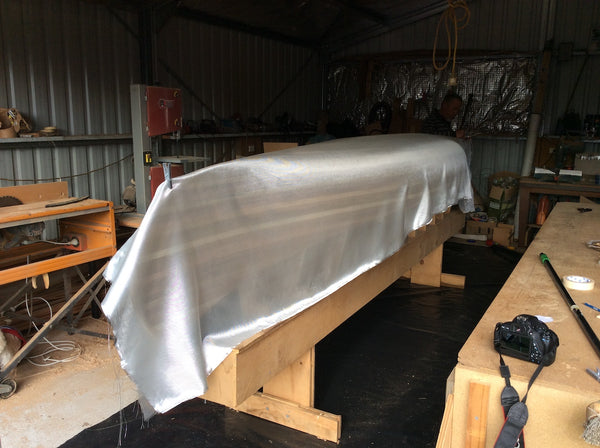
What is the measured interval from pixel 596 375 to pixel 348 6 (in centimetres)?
676

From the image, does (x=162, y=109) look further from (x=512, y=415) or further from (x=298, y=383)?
(x=512, y=415)

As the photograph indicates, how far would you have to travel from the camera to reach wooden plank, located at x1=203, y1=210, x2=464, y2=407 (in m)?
1.63

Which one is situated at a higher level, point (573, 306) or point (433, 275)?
point (573, 306)

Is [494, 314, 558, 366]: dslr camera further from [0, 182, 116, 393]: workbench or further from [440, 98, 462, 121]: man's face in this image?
[440, 98, 462, 121]: man's face

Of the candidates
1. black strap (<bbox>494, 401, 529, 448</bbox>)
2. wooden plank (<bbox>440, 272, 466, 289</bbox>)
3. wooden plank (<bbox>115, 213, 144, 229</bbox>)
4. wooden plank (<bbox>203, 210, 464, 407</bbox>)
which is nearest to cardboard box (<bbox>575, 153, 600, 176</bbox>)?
wooden plank (<bbox>440, 272, 466, 289</bbox>)

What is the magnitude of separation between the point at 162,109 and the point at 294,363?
2534mm

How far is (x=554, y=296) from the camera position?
194 cm

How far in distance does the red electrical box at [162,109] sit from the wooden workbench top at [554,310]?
114 inches

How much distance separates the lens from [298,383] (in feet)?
8.10

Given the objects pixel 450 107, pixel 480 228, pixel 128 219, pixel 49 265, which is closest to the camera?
pixel 49 265

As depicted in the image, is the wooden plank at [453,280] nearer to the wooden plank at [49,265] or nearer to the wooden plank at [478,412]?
the wooden plank at [49,265]

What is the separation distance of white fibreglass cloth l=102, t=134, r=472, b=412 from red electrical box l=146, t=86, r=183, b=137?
1.99 meters

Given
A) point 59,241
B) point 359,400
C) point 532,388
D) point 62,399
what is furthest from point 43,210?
point 532,388

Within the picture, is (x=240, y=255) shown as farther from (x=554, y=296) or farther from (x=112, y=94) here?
(x=112, y=94)
